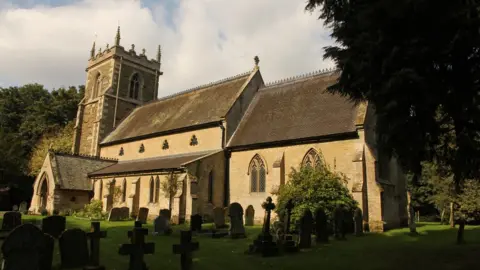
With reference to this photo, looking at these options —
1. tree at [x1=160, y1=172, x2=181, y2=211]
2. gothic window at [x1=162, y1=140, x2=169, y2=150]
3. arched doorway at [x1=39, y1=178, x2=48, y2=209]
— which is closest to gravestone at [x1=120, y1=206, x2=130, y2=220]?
tree at [x1=160, y1=172, x2=181, y2=211]

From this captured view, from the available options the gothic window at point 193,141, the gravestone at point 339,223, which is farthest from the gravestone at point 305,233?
Result: the gothic window at point 193,141

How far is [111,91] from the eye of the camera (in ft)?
132

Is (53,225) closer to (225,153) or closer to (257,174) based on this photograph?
(257,174)

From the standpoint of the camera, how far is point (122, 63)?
135 feet

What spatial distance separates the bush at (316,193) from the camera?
1959cm

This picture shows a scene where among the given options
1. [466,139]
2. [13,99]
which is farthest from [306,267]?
[13,99]

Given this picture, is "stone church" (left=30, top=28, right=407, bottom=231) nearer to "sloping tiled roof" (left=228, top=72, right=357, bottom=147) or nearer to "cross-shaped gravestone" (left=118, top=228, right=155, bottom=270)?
"sloping tiled roof" (left=228, top=72, right=357, bottom=147)

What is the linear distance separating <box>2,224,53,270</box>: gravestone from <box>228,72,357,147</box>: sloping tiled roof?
1704 cm

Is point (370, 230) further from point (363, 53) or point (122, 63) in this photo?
point (122, 63)

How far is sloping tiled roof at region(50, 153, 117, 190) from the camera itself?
3108 cm

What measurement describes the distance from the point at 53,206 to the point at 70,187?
7.27 feet

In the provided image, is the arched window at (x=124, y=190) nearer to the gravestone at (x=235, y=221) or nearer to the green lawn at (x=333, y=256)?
the green lawn at (x=333, y=256)

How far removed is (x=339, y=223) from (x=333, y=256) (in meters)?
5.32

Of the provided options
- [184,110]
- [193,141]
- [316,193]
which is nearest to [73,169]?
[184,110]
